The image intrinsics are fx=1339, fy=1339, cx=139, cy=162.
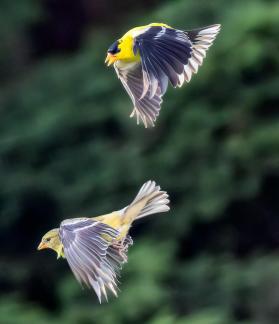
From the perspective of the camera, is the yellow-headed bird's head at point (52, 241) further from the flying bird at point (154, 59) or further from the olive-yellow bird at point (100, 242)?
the flying bird at point (154, 59)

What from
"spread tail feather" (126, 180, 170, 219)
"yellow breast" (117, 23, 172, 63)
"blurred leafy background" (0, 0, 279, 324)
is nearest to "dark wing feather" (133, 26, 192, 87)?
"yellow breast" (117, 23, 172, 63)

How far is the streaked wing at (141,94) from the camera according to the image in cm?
621

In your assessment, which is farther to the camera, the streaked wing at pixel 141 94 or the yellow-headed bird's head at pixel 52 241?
the yellow-headed bird's head at pixel 52 241

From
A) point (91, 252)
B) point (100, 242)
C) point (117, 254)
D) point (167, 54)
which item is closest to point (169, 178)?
point (167, 54)

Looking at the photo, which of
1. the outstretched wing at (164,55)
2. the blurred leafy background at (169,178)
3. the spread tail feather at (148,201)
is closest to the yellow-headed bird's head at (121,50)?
the outstretched wing at (164,55)

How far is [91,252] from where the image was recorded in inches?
221

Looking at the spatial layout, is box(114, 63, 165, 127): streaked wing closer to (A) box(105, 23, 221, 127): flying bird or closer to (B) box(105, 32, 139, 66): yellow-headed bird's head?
(A) box(105, 23, 221, 127): flying bird

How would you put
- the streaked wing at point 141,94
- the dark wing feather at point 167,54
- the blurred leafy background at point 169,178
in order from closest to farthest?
the dark wing feather at point 167,54 → the streaked wing at point 141,94 → the blurred leafy background at point 169,178

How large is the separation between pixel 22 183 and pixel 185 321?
246 centimetres

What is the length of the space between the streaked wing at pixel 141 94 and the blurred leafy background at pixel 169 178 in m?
2.55

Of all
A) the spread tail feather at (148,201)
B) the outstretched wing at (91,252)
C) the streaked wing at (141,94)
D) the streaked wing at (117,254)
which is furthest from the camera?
the spread tail feather at (148,201)

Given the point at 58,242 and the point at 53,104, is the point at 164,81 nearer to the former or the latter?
the point at 58,242

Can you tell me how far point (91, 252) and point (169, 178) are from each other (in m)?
4.58

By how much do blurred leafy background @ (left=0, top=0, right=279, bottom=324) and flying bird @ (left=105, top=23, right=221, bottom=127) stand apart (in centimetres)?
260
